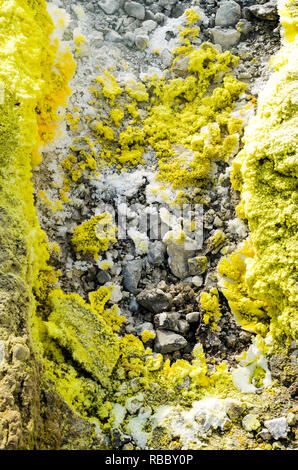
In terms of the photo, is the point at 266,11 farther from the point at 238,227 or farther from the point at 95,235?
the point at 95,235

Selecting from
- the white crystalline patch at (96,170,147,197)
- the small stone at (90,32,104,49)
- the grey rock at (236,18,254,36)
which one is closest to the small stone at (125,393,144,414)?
the white crystalline patch at (96,170,147,197)

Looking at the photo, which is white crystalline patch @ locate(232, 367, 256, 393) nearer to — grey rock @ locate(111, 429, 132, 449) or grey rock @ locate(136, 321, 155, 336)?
grey rock @ locate(136, 321, 155, 336)

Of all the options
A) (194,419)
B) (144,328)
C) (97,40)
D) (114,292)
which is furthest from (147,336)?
(97,40)

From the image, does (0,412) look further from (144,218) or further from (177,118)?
(177,118)

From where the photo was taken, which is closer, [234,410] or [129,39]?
[234,410]

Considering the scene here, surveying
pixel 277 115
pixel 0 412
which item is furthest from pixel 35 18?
pixel 0 412

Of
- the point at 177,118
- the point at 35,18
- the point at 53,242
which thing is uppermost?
the point at 35,18

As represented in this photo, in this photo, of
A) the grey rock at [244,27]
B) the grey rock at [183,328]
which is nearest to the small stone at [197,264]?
the grey rock at [183,328]
